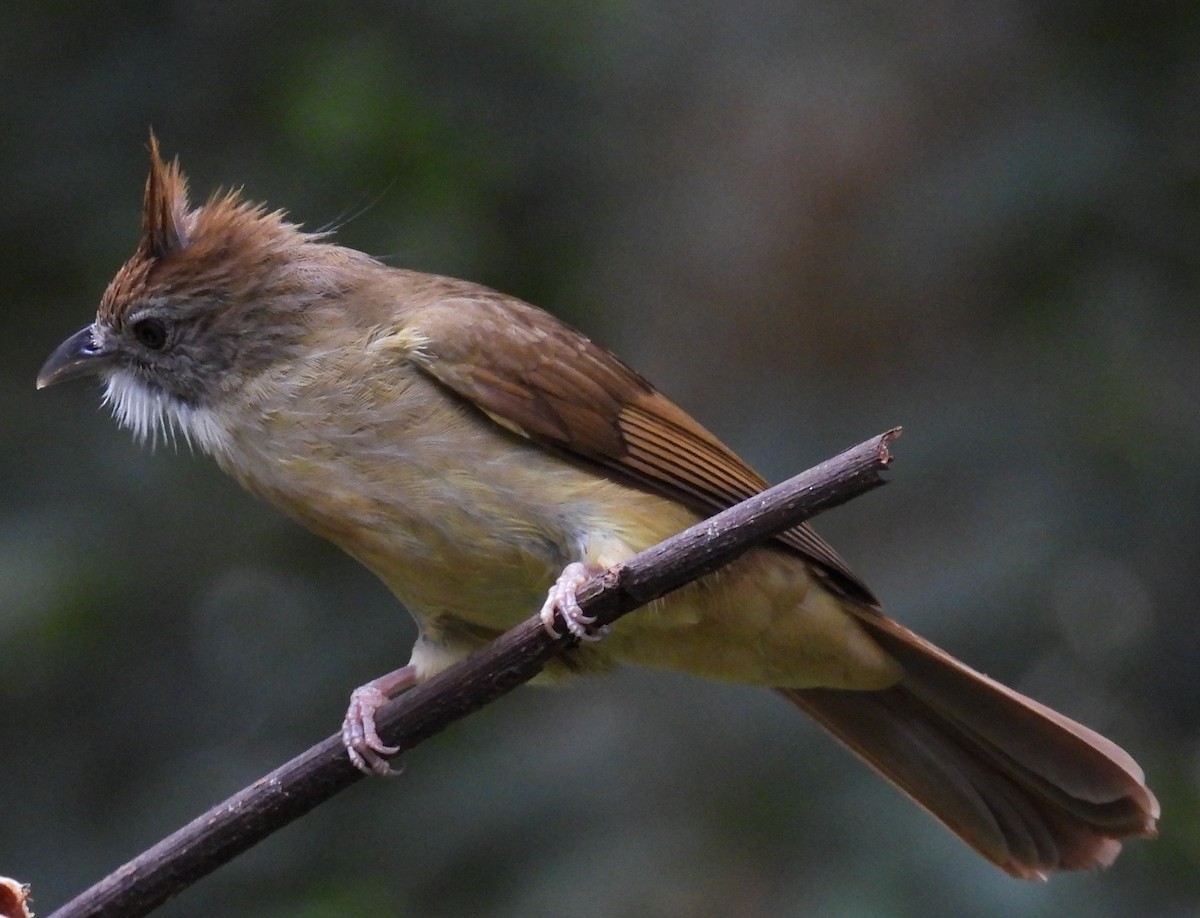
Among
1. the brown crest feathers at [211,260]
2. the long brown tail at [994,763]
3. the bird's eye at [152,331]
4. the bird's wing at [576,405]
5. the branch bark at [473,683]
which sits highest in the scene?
the brown crest feathers at [211,260]

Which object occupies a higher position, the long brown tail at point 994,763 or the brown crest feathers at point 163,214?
the brown crest feathers at point 163,214

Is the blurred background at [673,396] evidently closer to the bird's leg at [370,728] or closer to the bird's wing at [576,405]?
the bird's leg at [370,728]

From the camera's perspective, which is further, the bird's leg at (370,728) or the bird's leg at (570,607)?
the bird's leg at (370,728)

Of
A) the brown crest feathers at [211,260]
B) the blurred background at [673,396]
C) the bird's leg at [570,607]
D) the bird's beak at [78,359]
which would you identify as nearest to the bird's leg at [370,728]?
the bird's leg at [570,607]

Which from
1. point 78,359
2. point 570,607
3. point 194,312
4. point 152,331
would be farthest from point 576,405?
point 78,359

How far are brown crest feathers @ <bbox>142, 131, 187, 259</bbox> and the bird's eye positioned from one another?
0.17 m

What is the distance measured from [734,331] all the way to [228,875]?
2744mm

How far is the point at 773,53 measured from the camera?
6.82 m

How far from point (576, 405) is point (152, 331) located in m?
1.11

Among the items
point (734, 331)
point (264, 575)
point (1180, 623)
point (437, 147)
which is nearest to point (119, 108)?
point (437, 147)

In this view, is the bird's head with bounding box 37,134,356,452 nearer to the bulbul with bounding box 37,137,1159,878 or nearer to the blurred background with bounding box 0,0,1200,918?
the bulbul with bounding box 37,137,1159,878

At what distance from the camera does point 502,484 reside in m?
3.74

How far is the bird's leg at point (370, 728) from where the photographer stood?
3600 mm

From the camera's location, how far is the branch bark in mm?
2719
